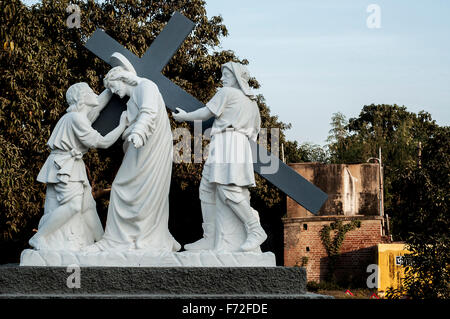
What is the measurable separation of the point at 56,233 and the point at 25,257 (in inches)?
19.6

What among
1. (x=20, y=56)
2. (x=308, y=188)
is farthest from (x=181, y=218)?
(x=308, y=188)

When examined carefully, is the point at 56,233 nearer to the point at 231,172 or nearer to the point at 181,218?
the point at 231,172

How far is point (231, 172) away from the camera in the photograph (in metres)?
8.36

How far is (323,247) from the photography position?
26953 mm

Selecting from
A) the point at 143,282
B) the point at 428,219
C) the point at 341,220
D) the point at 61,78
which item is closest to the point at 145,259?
the point at 143,282

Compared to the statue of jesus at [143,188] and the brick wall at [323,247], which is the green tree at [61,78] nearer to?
the brick wall at [323,247]

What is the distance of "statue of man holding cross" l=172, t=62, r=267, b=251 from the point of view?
837cm

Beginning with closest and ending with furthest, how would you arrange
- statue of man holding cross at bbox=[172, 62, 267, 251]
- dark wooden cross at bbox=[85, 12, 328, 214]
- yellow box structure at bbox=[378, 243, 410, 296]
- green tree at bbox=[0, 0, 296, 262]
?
statue of man holding cross at bbox=[172, 62, 267, 251]
dark wooden cross at bbox=[85, 12, 328, 214]
green tree at bbox=[0, 0, 296, 262]
yellow box structure at bbox=[378, 243, 410, 296]

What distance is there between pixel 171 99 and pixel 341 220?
18.2 m

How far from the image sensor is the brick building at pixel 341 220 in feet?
86.5

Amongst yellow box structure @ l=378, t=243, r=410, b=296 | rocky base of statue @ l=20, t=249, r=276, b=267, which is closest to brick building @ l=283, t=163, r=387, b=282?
yellow box structure @ l=378, t=243, r=410, b=296

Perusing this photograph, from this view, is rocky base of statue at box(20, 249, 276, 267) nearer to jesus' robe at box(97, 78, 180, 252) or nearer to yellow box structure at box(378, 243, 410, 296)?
jesus' robe at box(97, 78, 180, 252)

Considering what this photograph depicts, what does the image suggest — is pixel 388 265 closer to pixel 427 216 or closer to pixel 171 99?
pixel 427 216

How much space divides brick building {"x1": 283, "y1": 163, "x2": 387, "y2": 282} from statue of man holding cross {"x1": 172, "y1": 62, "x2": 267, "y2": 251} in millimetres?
17741
